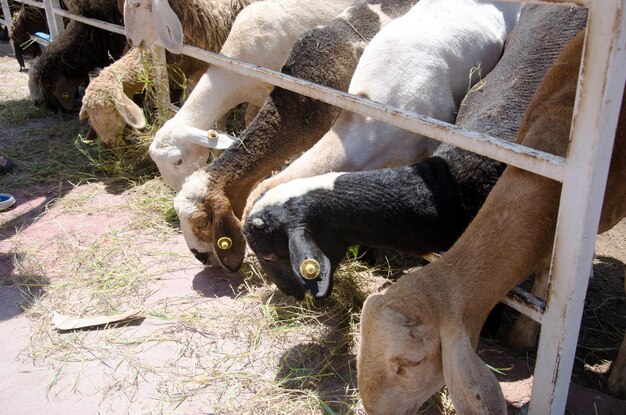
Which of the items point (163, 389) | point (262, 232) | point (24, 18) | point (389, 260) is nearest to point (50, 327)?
point (163, 389)

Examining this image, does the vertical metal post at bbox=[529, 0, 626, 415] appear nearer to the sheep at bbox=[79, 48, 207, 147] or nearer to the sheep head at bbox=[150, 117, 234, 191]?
the sheep head at bbox=[150, 117, 234, 191]

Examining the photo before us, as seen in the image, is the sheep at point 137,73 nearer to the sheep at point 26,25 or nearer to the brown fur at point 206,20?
the brown fur at point 206,20

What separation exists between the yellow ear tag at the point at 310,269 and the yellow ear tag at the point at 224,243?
1.38m

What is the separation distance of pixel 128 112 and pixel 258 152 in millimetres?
2385

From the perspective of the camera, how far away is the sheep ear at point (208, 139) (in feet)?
16.5

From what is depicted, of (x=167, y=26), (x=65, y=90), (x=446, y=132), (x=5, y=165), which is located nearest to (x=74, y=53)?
(x=65, y=90)

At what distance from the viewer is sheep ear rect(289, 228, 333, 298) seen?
3115 millimetres

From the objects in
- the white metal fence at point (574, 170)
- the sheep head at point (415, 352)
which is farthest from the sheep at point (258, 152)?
the sheep head at point (415, 352)

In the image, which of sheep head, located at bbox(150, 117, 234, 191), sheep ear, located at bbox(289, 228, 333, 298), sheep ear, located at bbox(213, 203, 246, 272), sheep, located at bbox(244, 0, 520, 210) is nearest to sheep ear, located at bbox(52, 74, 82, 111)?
sheep head, located at bbox(150, 117, 234, 191)

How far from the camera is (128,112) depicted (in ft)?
20.9

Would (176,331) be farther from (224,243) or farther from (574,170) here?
(574,170)

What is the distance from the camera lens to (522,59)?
3.85 m

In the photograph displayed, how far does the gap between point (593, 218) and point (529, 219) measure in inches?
15.6

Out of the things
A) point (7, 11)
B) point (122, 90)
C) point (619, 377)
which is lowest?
point (619, 377)
